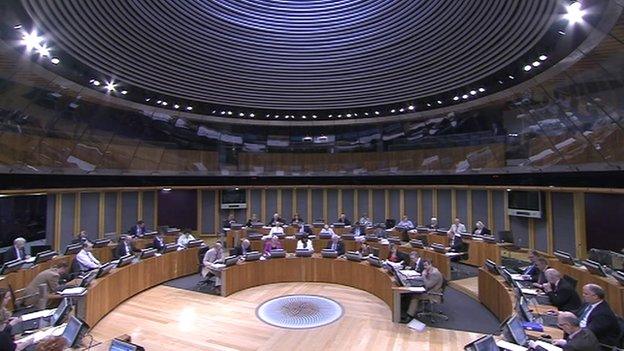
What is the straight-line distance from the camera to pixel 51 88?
33.9 ft

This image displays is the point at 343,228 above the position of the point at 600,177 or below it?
below

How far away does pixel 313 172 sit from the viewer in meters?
19.2

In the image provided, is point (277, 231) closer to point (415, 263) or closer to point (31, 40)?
point (415, 263)

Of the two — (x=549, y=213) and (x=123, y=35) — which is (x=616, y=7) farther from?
(x=123, y=35)

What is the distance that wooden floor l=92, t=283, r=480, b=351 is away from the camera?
22.0ft

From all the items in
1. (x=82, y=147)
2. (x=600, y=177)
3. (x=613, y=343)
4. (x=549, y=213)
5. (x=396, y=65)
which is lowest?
(x=613, y=343)

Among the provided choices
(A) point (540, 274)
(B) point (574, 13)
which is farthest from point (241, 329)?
(B) point (574, 13)

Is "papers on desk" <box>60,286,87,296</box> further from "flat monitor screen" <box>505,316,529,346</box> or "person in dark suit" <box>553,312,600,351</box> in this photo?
"person in dark suit" <box>553,312,600,351</box>

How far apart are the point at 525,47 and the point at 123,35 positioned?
11.3m

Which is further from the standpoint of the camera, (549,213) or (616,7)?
(549,213)

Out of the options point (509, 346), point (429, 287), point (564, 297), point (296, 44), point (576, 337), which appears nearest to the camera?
point (576, 337)

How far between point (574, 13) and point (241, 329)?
938 cm

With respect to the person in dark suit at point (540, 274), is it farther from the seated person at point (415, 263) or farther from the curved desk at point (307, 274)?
the curved desk at point (307, 274)

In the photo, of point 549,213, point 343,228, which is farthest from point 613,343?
point 343,228
